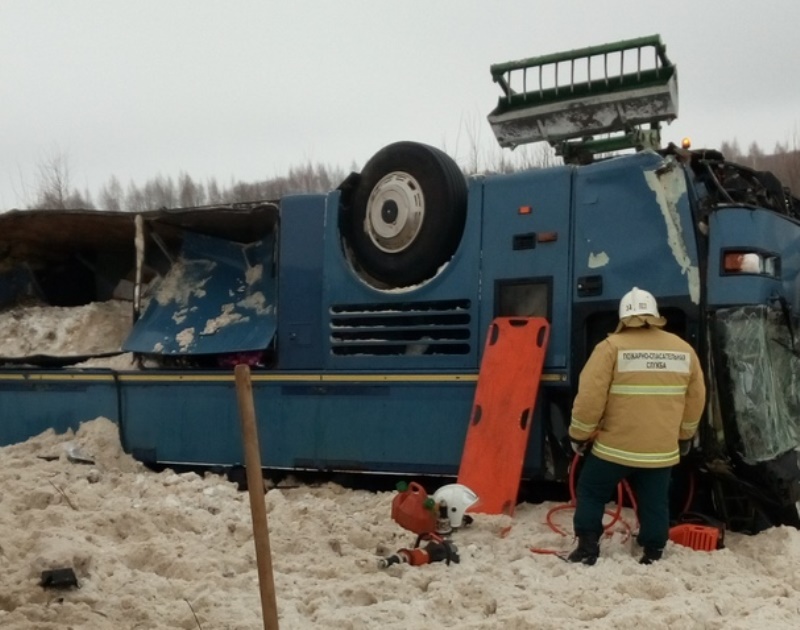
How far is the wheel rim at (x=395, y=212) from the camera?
6250 mm

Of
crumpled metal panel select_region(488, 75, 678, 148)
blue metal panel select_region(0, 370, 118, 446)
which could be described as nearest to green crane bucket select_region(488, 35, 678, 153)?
crumpled metal panel select_region(488, 75, 678, 148)

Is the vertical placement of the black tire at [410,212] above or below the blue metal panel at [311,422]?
above

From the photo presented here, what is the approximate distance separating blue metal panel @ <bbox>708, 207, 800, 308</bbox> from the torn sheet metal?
10.7 feet

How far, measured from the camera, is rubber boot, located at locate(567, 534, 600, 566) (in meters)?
4.70

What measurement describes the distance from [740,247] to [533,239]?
4.17ft

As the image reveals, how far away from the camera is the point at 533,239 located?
230 inches

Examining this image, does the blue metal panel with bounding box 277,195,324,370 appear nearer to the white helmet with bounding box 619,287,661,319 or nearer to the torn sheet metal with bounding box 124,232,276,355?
the torn sheet metal with bounding box 124,232,276,355

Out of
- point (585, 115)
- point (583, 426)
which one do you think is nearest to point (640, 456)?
point (583, 426)

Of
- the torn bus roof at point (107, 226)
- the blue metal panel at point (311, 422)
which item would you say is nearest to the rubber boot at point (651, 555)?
the blue metal panel at point (311, 422)

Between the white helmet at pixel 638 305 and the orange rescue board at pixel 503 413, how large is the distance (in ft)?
2.86

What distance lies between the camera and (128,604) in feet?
12.8

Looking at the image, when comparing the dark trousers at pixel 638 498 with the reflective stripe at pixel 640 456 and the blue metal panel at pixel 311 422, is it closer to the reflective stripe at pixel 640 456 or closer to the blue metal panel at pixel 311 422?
the reflective stripe at pixel 640 456

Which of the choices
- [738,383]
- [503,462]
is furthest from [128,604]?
[738,383]

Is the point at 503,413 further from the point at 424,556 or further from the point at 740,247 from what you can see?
the point at 740,247
